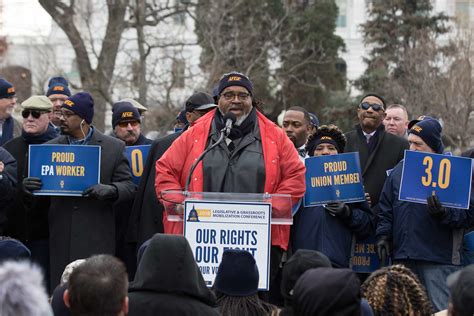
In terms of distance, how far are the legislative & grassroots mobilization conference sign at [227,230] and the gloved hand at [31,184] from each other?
2.29 meters

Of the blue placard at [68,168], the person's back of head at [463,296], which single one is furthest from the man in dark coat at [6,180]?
the person's back of head at [463,296]

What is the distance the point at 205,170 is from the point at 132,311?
124 inches

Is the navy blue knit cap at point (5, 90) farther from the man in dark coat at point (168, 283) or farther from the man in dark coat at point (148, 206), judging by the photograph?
the man in dark coat at point (168, 283)

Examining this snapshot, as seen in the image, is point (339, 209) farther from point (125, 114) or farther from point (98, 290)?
point (98, 290)

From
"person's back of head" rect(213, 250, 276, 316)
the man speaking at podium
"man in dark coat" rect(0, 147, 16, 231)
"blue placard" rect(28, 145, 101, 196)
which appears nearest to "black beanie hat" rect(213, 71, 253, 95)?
the man speaking at podium

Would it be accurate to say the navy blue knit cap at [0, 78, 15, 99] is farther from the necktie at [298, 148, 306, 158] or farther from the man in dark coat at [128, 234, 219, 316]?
the man in dark coat at [128, 234, 219, 316]

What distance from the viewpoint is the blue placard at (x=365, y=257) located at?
1048cm

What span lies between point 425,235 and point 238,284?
3766 millimetres

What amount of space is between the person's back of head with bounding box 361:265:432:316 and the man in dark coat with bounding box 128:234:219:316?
86cm

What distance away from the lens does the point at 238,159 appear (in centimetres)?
895

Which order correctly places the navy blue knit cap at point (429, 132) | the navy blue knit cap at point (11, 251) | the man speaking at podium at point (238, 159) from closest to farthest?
the navy blue knit cap at point (11, 251) < the man speaking at podium at point (238, 159) < the navy blue knit cap at point (429, 132)

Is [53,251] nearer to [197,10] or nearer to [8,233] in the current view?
[8,233]

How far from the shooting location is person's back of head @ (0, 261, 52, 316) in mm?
4582

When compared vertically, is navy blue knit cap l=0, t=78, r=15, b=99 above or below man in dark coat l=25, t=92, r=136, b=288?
above
